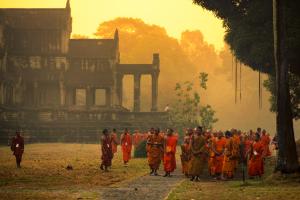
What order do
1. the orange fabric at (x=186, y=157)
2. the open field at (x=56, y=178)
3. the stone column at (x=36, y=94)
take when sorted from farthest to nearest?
the stone column at (x=36, y=94) → the orange fabric at (x=186, y=157) → the open field at (x=56, y=178)

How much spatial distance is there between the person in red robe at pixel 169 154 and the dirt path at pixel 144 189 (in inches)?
30.3

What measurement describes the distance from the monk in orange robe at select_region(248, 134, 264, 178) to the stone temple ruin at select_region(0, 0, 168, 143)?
32932 millimetres

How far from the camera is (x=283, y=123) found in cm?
1833

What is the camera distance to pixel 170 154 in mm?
20781

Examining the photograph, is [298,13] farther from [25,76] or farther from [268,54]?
[25,76]

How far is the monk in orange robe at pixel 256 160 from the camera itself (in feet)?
64.6

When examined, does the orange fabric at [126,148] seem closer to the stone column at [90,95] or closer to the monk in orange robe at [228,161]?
the monk in orange robe at [228,161]

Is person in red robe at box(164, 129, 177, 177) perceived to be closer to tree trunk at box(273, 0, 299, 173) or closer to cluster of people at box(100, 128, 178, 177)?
cluster of people at box(100, 128, 178, 177)

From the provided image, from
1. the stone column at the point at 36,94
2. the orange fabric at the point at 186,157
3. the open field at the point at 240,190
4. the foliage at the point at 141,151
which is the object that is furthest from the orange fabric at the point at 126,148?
the stone column at the point at 36,94

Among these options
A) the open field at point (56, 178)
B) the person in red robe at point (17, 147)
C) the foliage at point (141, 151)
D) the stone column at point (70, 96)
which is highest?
the stone column at point (70, 96)

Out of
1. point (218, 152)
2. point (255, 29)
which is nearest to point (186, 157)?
point (218, 152)

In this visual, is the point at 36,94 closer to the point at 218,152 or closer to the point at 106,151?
the point at 106,151

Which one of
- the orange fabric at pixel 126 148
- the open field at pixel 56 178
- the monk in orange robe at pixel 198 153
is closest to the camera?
the open field at pixel 56 178

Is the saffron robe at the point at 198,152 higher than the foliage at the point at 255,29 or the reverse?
the reverse
